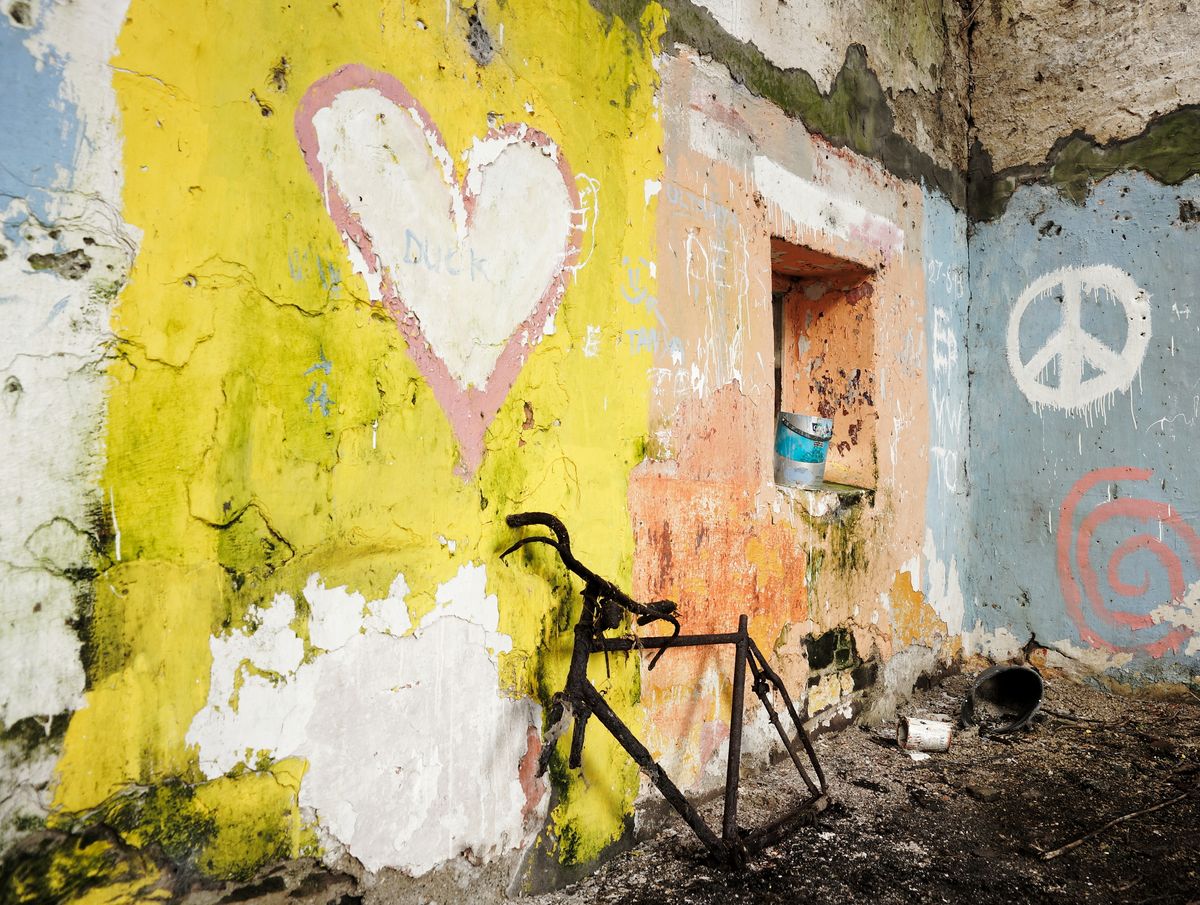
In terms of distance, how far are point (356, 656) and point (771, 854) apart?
1479mm

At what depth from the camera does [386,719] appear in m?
1.83

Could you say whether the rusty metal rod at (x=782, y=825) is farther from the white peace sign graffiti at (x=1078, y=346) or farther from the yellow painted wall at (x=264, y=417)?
the white peace sign graffiti at (x=1078, y=346)

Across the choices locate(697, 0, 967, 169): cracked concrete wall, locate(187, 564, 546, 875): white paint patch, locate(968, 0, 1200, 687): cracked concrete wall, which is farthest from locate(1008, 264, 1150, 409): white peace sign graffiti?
locate(187, 564, 546, 875): white paint patch

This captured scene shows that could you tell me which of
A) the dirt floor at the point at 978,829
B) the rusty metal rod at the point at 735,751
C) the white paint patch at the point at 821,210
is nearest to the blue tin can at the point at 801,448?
the white paint patch at the point at 821,210

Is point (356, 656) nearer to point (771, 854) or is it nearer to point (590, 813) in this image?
point (590, 813)

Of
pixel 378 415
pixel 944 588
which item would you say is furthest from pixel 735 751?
pixel 944 588

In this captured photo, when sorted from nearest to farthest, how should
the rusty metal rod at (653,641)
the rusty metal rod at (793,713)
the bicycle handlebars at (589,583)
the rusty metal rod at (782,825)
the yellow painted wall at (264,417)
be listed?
the yellow painted wall at (264,417) → the bicycle handlebars at (589,583) → the rusty metal rod at (653,641) → the rusty metal rod at (782,825) → the rusty metal rod at (793,713)

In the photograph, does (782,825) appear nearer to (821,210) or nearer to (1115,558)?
(821,210)

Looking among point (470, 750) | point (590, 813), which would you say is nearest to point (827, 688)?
point (590, 813)

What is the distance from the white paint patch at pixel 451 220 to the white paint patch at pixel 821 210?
1.15 metres

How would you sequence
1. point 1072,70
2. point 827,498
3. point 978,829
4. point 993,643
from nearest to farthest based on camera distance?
point 978,829
point 827,498
point 1072,70
point 993,643

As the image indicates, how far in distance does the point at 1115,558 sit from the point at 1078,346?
1122 mm

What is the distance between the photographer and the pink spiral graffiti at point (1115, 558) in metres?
3.81

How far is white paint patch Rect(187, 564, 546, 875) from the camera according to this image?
63.0 inches
